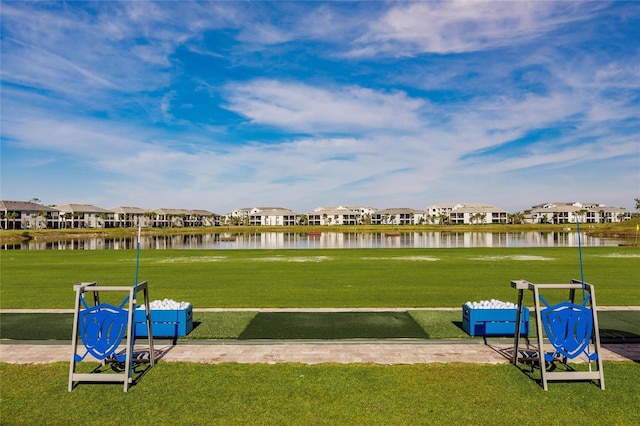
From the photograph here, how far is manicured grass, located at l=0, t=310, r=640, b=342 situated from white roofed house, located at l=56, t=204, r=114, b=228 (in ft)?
624

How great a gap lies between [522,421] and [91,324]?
8.03 metres

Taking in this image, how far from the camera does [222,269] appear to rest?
89.7 ft

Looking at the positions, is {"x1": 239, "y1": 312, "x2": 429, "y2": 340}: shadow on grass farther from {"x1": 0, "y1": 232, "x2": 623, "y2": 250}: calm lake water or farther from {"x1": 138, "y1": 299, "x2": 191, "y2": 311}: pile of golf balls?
{"x1": 0, "y1": 232, "x2": 623, "y2": 250}: calm lake water

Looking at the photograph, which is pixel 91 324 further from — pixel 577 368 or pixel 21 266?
pixel 21 266

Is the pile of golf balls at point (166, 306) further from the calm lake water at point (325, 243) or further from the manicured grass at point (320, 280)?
the calm lake water at point (325, 243)

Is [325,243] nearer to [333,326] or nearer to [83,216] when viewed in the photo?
[333,326]

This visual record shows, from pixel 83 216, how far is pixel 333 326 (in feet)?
653

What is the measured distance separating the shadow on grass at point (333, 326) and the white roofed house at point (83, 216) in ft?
637

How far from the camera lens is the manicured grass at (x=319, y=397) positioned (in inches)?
263

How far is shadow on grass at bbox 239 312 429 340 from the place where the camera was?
11.3 metres

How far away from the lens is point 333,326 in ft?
40.1

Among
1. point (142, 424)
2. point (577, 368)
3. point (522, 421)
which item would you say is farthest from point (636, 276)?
point (142, 424)

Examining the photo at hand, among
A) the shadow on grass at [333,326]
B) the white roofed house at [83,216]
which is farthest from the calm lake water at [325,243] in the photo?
the white roofed house at [83,216]

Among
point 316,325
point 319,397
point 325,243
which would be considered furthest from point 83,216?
point 319,397
